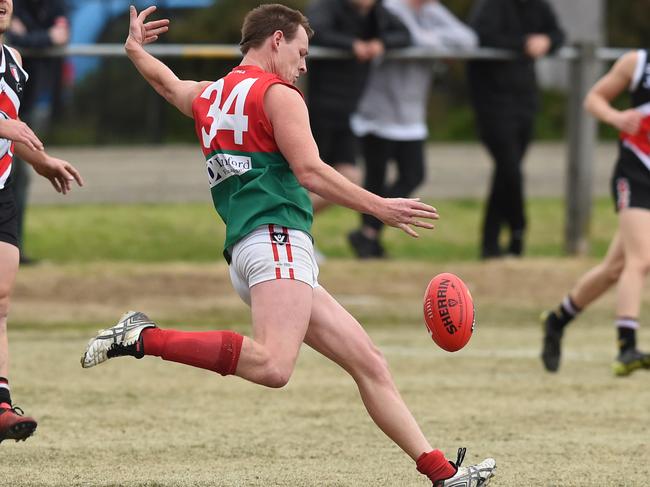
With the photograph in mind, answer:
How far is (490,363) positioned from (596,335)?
167cm

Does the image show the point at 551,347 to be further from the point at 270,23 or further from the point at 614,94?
the point at 270,23

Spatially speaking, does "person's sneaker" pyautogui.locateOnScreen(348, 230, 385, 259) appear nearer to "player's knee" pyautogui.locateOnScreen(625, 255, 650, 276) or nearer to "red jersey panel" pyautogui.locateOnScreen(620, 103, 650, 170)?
"red jersey panel" pyautogui.locateOnScreen(620, 103, 650, 170)

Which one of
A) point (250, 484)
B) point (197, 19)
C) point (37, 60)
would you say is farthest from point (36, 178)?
point (250, 484)

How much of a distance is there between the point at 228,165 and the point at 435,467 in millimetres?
1422

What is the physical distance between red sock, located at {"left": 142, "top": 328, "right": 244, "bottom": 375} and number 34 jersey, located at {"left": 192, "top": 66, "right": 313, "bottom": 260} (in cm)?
44

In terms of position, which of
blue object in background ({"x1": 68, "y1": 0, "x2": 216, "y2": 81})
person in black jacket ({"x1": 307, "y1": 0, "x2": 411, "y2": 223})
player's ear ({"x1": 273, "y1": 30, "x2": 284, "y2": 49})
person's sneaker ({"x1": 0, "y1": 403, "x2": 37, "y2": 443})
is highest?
blue object in background ({"x1": 68, "y1": 0, "x2": 216, "y2": 81})

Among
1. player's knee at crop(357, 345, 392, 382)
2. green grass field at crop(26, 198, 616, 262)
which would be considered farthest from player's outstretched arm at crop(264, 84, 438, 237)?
green grass field at crop(26, 198, 616, 262)

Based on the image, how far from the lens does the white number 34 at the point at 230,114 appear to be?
589 cm

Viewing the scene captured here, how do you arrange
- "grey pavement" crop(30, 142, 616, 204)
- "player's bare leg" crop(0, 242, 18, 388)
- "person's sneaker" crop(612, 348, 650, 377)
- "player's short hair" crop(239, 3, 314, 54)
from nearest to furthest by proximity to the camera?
"player's short hair" crop(239, 3, 314, 54), "player's bare leg" crop(0, 242, 18, 388), "person's sneaker" crop(612, 348, 650, 377), "grey pavement" crop(30, 142, 616, 204)

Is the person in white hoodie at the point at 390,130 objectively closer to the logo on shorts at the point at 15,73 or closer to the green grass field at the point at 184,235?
the green grass field at the point at 184,235

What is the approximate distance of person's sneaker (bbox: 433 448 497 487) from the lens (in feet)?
19.3

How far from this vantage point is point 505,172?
1395 centimetres

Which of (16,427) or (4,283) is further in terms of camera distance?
(4,283)

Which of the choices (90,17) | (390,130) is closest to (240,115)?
(390,130)
